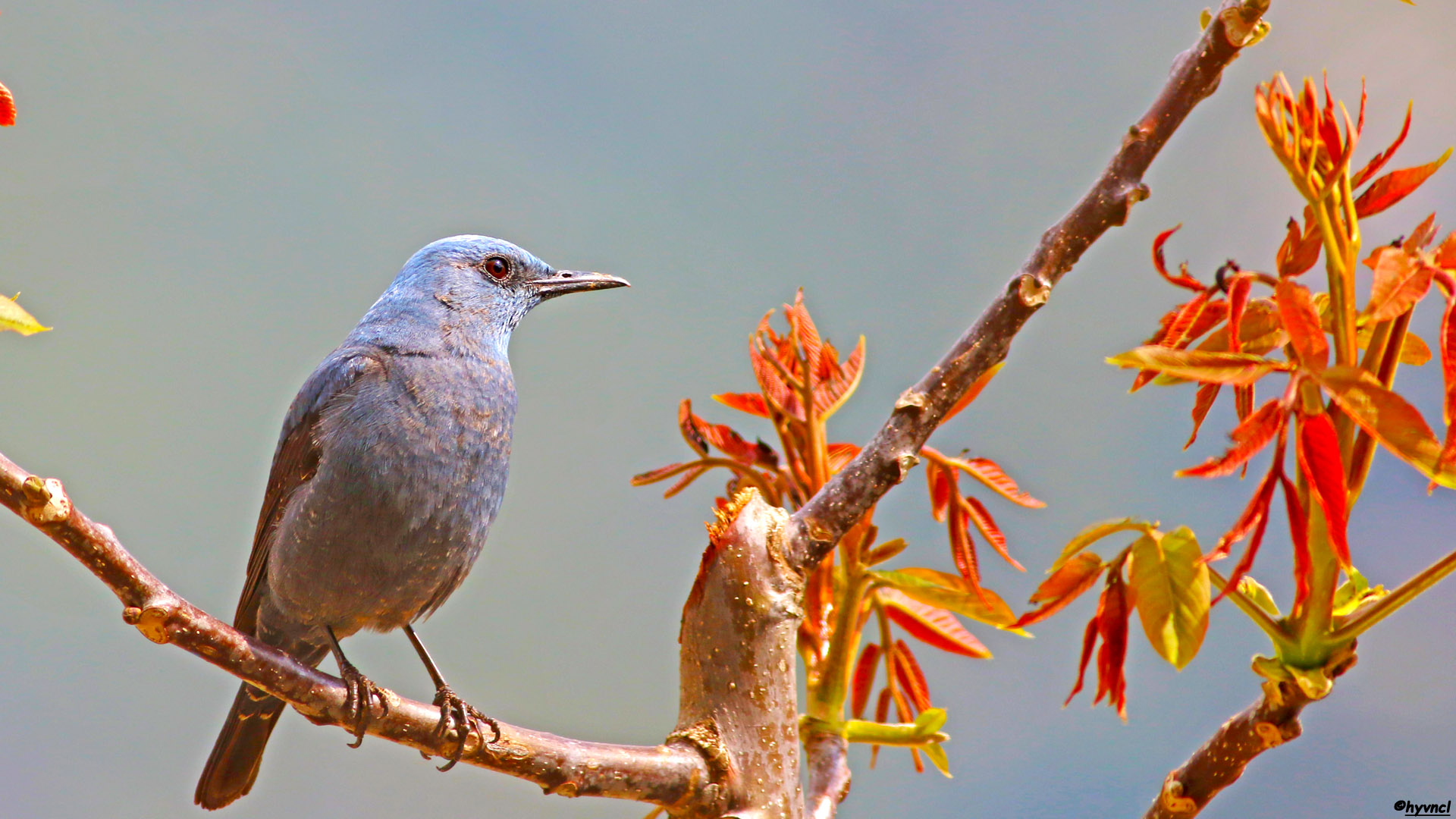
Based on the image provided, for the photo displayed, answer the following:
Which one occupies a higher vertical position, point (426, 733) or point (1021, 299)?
point (1021, 299)

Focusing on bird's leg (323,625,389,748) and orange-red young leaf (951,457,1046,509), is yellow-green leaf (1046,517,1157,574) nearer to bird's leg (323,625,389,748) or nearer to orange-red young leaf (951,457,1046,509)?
orange-red young leaf (951,457,1046,509)

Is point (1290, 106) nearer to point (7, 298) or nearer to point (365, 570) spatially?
point (7, 298)

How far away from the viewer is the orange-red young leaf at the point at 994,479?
1068 mm

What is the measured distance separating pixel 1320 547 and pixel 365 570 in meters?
1.15

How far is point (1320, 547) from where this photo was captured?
2.57ft

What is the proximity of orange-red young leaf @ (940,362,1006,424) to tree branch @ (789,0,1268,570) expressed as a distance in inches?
0.9

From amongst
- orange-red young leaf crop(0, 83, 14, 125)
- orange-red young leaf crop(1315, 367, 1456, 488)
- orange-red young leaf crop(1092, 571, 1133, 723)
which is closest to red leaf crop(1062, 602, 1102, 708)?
orange-red young leaf crop(1092, 571, 1133, 723)

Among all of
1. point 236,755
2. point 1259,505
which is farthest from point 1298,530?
point 236,755

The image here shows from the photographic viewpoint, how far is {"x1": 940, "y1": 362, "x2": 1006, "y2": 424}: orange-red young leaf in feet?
3.27

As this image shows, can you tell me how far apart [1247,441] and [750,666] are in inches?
22.7

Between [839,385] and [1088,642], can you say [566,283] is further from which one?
[1088,642]

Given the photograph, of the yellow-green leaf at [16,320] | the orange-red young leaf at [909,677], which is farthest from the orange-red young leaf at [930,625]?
the yellow-green leaf at [16,320]

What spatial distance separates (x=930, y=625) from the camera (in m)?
1.21

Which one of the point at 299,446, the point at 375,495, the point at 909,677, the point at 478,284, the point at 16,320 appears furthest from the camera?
the point at 478,284
